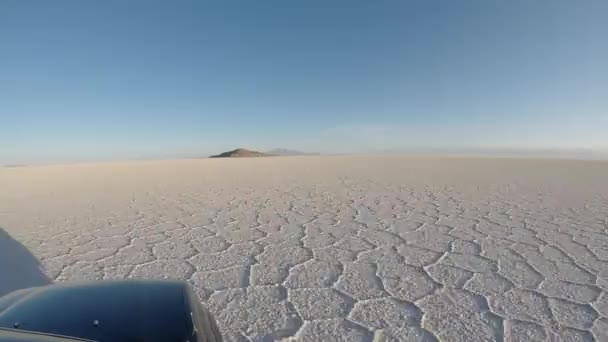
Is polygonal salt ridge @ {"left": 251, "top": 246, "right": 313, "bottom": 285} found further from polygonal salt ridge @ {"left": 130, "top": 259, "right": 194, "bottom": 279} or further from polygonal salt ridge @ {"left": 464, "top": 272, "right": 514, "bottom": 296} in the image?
polygonal salt ridge @ {"left": 464, "top": 272, "right": 514, "bottom": 296}

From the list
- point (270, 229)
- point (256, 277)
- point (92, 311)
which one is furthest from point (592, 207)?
point (92, 311)

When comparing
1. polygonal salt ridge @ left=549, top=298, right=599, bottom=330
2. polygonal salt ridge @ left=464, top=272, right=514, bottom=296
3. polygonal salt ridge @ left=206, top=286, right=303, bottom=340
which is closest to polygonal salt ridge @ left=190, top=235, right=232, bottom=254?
polygonal salt ridge @ left=206, top=286, right=303, bottom=340

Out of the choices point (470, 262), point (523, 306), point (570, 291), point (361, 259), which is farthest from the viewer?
point (361, 259)

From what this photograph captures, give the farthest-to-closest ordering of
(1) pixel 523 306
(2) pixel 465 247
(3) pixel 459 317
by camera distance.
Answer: (2) pixel 465 247 < (1) pixel 523 306 < (3) pixel 459 317

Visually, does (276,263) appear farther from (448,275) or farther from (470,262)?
(470,262)

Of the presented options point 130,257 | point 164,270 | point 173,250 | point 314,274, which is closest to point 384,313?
point 314,274

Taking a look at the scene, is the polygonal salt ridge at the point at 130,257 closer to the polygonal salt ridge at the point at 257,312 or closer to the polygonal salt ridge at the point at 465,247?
the polygonal salt ridge at the point at 257,312

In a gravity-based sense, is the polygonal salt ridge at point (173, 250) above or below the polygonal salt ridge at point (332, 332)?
above

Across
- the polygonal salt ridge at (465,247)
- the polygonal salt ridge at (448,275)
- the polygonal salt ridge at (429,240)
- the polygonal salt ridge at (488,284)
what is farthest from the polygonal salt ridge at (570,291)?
the polygonal salt ridge at (429,240)
